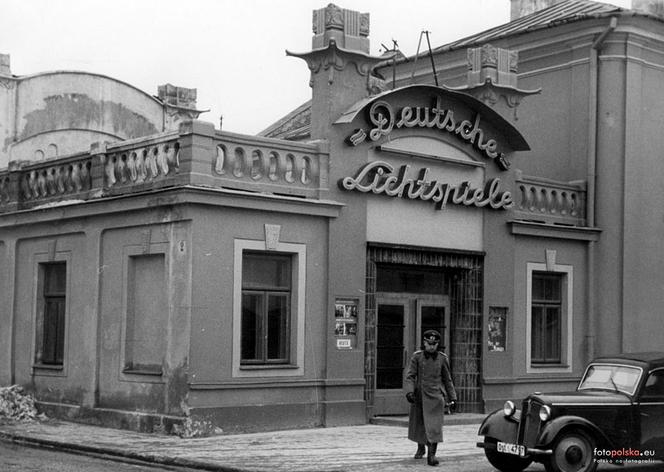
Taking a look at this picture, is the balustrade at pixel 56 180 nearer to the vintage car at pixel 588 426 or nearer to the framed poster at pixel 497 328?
the framed poster at pixel 497 328

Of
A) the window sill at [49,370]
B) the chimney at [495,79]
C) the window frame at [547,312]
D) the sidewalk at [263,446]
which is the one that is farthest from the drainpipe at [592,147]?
the window sill at [49,370]

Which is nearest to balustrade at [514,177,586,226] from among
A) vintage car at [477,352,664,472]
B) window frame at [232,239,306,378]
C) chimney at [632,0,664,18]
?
chimney at [632,0,664,18]

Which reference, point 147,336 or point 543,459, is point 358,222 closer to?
point 147,336

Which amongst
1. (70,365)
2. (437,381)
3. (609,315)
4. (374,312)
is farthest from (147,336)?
(609,315)

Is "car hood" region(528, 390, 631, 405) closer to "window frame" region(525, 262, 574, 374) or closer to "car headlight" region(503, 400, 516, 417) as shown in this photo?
"car headlight" region(503, 400, 516, 417)

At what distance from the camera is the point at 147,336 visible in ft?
61.8

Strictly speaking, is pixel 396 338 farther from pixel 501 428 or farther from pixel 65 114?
pixel 65 114

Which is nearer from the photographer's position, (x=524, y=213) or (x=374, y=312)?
(x=374, y=312)

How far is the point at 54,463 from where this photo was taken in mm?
14781

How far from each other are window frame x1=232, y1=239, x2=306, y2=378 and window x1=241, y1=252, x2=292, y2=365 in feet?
0.27

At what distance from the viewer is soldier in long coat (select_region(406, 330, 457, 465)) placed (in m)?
15.2

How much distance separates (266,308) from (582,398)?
643 centimetres

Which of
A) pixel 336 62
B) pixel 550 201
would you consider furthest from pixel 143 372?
pixel 550 201

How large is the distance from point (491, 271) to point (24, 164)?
935 centimetres
